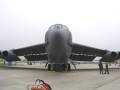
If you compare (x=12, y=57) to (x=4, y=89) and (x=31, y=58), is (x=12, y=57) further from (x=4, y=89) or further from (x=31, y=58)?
(x=4, y=89)

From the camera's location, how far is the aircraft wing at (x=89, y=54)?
26.0 m

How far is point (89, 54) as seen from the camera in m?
28.1

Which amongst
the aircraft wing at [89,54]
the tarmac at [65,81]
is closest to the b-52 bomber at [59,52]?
the aircraft wing at [89,54]

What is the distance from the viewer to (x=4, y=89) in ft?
31.5

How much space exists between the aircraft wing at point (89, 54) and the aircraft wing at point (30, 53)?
351 cm

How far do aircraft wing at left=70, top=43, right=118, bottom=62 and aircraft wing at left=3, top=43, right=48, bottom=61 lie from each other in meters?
3.51

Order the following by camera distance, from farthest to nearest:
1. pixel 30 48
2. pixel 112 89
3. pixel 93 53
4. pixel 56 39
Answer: pixel 93 53, pixel 30 48, pixel 56 39, pixel 112 89

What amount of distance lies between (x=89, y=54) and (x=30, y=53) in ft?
22.9

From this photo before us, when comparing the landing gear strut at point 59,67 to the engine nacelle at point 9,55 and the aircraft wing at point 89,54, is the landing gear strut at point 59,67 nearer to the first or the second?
the aircraft wing at point 89,54

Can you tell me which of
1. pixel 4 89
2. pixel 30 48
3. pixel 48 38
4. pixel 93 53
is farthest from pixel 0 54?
pixel 4 89

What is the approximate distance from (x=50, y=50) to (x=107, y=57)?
9317 mm

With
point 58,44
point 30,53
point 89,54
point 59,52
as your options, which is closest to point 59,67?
point 59,52

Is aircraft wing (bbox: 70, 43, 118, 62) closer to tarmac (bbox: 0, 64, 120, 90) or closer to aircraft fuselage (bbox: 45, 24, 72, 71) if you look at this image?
aircraft fuselage (bbox: 45, 24, 72, 71)

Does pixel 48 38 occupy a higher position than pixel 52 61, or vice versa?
pixel 48 38
